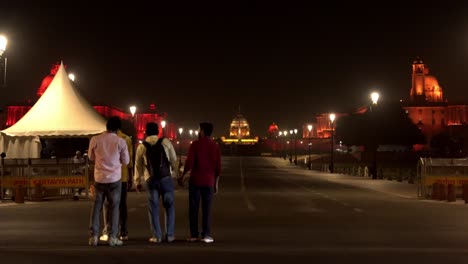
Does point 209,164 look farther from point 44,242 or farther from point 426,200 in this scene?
point 426,200

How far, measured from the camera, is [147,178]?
13.2m

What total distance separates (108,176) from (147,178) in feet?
2.33

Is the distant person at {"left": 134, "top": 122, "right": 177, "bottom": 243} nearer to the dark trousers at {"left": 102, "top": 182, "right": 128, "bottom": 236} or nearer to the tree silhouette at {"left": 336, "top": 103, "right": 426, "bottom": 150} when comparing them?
the dark trousers at {"left": 102, "top": 182, "right": 128, "bottom": 236}

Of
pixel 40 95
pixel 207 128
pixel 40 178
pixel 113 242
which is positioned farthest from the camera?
pixel 40 95

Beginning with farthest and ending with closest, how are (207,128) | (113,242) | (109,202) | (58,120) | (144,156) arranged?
(58,120) → (207,128) → (144,156) → (109,202) → (113,242)

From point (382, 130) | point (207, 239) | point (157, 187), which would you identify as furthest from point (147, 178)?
point (382, 130)

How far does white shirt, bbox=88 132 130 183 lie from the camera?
12727 mm

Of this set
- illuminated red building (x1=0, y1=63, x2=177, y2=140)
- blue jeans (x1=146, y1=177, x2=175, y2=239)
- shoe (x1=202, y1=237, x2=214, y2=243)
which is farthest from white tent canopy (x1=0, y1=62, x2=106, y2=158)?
illuminated red building (x1=0, y1=63, x2=177, y2=140)

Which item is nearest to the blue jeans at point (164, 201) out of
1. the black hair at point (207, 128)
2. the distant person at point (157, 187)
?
the distant person at point (157, 187)

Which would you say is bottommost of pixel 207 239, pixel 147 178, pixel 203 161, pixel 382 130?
pixel 207 239

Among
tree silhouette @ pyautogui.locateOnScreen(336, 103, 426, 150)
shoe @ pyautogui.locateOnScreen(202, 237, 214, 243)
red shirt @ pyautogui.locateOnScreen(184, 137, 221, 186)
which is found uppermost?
tree silhouette @ pyautogui.locateOnScreen(336, 103, 426, 150)

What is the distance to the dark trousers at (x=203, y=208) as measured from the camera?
1325 cm

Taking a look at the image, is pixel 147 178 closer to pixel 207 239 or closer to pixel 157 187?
pixel 157 187

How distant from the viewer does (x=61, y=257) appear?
11.4m
